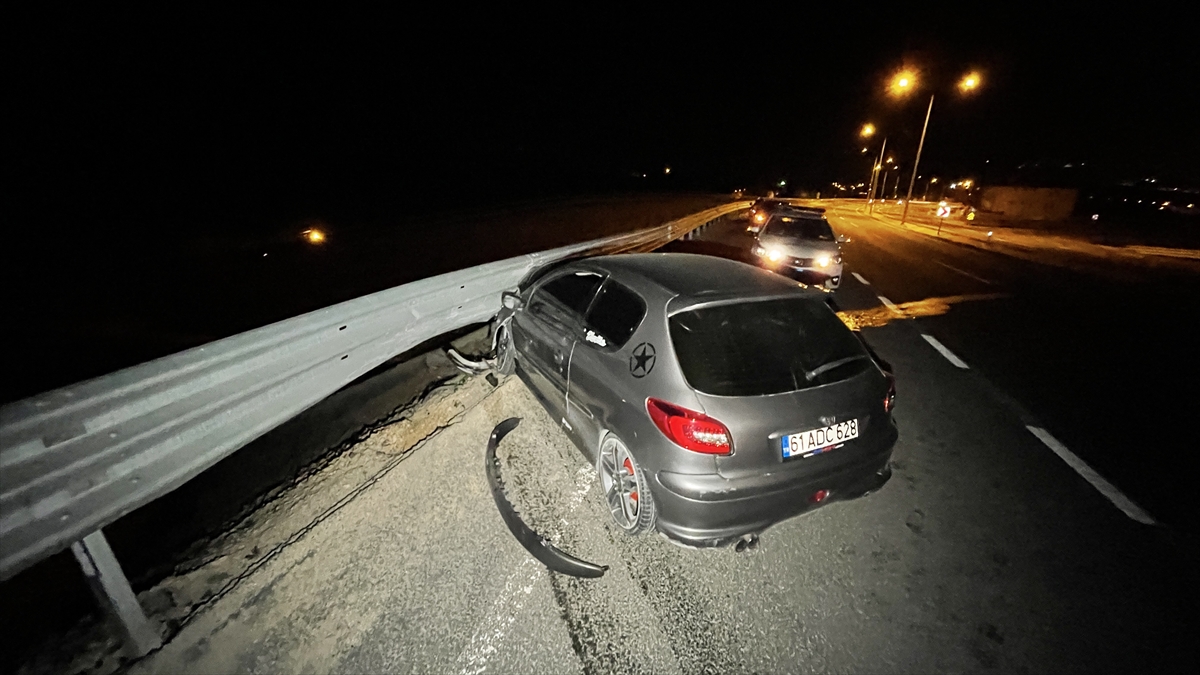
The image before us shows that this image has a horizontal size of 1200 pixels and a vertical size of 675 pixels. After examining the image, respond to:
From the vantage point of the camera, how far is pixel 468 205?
35.0 m

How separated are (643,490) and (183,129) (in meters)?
34.6

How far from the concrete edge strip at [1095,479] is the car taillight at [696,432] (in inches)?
123

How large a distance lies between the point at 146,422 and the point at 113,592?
2.36 ft

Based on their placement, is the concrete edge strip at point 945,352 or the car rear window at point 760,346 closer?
the car rear window at point 760,346

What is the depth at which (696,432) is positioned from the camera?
2781 millimetres

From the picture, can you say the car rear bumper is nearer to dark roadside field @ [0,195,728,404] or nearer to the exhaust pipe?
the exhaust pipe

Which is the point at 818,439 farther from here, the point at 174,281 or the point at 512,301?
the point at 174,281

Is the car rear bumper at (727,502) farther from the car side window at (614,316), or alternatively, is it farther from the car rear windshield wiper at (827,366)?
the car side window at (614,316)

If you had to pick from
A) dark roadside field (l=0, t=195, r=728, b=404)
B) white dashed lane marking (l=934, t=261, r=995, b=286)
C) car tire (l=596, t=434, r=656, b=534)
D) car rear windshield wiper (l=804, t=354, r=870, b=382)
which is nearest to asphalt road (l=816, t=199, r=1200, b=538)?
white dashed lane marking (l=934, t=261, r=995, b=286)

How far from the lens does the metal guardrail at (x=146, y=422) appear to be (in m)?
1.87

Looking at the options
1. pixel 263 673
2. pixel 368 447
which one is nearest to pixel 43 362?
pixel 368 447

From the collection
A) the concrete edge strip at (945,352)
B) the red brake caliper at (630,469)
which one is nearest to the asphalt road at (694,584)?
the red brake caliper at (630,469)

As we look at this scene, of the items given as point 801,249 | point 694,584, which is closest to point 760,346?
point 694,584

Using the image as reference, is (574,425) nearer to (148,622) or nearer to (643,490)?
(643,490)
